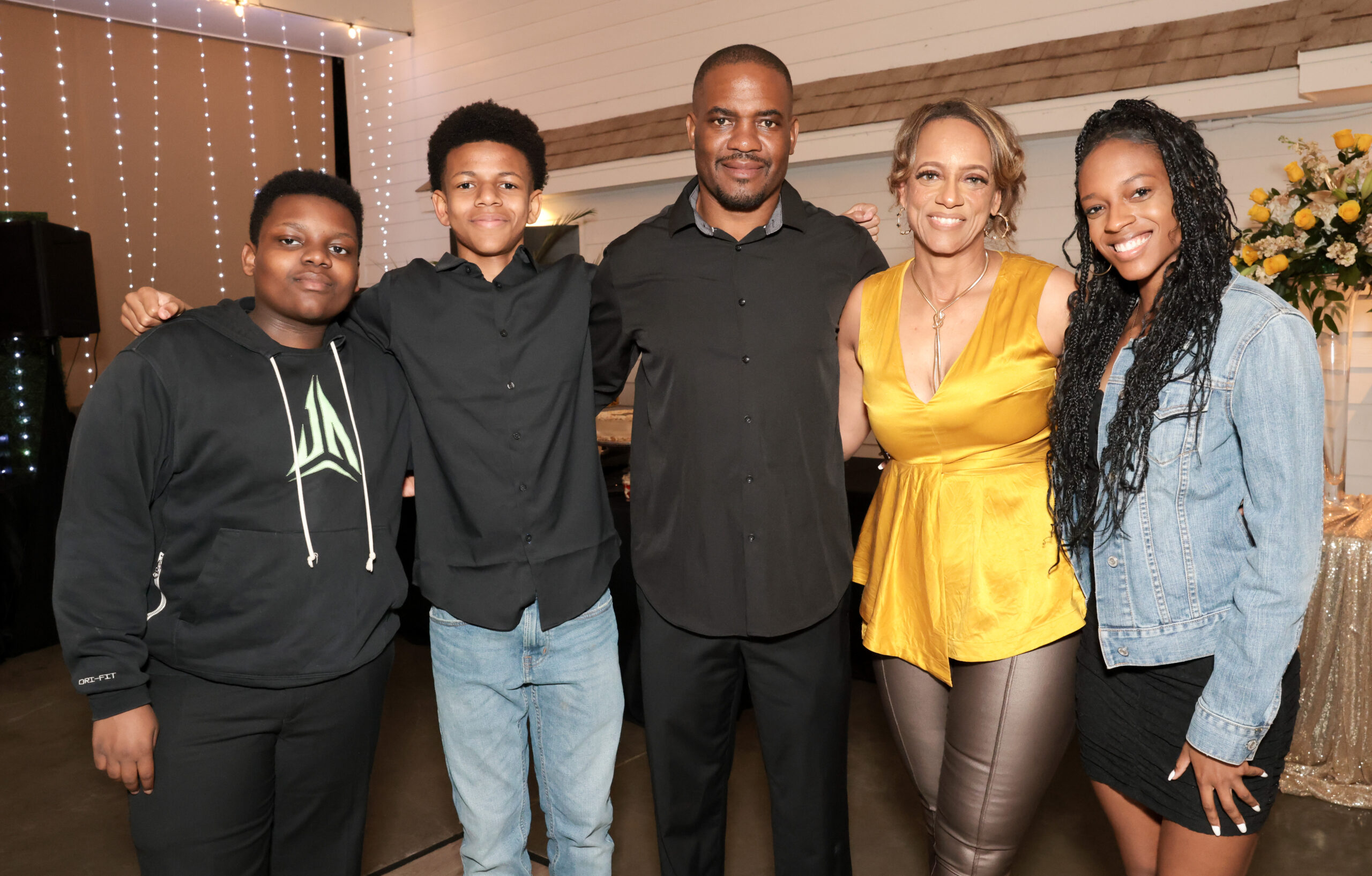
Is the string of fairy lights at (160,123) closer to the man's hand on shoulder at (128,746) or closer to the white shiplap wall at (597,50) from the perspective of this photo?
the white shiplap wall at (597,50)

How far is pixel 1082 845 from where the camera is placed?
2.97 meters

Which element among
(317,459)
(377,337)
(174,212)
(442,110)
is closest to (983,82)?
(377,337)

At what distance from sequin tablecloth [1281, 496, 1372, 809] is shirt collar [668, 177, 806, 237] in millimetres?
2123

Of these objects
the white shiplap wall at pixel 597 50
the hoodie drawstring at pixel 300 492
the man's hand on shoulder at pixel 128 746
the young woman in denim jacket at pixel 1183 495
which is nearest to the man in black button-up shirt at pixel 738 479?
the young woman in denim jacket at pixel 1183 495

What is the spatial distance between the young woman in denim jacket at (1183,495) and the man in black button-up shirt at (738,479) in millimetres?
557

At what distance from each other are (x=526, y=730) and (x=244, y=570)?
724mm

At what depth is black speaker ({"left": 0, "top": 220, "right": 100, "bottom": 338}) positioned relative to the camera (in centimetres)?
538

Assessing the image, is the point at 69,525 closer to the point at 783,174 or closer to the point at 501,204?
the point at 501,204

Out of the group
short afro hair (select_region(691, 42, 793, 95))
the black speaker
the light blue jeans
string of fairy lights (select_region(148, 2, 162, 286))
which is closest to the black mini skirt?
the light blue jeans

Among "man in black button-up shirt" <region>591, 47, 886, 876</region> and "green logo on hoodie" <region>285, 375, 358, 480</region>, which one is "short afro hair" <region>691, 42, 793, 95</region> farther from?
"green logo on hoodie" <region>285, 375, 358, 480</region>

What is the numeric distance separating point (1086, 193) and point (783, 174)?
70 centimetres

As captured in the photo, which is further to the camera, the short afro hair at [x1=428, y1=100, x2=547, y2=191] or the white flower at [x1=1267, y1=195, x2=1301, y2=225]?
the white flower at [x1=1267, y1=195, x2=1301, y2=225]

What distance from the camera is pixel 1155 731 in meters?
1.67

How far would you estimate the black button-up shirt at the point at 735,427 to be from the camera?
208cm
